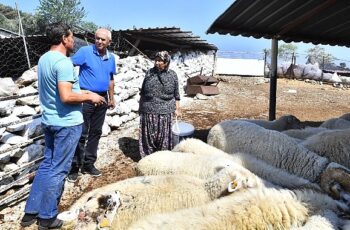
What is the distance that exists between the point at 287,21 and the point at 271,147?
10.4 ft

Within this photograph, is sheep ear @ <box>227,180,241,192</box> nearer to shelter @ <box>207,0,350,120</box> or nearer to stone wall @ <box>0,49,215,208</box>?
stone wall @ <box>0,49,215,208</box>

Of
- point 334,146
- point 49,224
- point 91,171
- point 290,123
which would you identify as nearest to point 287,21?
point 290,123

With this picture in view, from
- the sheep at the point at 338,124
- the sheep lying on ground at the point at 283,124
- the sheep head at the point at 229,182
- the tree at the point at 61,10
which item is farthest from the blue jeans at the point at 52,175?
the tree at the point at 61,10

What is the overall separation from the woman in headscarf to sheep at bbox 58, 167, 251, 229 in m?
2.41

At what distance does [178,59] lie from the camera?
15617 mm

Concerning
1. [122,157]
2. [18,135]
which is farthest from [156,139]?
[18,135]

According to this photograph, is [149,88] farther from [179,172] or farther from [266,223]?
[266,223]

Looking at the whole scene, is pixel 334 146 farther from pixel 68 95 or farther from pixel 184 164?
pixel 68 95

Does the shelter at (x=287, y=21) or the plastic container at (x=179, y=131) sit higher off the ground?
the shelter at (x=287, y=21)

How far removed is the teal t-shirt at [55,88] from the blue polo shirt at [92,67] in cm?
124

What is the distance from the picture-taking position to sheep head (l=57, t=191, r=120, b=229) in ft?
10.9

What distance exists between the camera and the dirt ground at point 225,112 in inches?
223

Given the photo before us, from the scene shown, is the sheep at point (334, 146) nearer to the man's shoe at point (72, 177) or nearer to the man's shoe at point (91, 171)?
the man's shoe at point (91, 171)

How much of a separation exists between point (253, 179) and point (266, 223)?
0.87 metres
